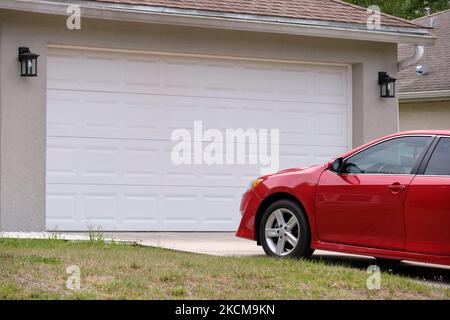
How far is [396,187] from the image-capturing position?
9.27 meters

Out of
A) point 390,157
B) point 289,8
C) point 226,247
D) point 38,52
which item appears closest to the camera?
point 390,157

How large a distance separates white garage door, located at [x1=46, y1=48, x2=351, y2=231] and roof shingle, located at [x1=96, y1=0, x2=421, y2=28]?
844 mm

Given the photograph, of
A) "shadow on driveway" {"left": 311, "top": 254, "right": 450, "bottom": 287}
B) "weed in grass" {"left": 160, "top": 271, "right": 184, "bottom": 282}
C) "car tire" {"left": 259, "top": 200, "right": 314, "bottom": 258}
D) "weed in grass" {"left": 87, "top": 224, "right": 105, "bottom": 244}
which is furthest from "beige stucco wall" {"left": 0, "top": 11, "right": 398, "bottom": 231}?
"weed in grass" {"left": 160, "top": 271, "right": 184, "bottom": 282}

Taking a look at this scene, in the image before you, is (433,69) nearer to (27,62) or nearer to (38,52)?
(38,52)

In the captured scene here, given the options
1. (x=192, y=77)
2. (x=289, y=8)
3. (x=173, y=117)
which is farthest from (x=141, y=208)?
(x=289, y=8)

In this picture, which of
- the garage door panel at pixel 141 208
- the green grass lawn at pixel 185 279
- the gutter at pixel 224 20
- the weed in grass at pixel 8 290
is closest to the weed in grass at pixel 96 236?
the garage door panel at pixel 141 208

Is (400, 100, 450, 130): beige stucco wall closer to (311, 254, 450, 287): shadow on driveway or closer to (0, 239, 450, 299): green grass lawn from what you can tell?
(311, 254, 450, 287): shadow on driveway

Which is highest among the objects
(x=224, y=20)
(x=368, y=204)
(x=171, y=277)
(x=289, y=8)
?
(x=289, y=8)

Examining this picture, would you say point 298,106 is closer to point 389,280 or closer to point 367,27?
point 367,27

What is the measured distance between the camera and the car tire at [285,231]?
10086 millimetres

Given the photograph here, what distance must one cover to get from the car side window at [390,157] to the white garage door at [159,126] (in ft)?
16.7

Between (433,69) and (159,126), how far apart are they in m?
9.49

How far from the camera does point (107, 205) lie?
1424 centimetres

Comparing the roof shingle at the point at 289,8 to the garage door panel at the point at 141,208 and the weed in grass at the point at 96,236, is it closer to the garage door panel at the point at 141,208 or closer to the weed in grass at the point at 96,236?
the garage door panel at the point at 141,208
